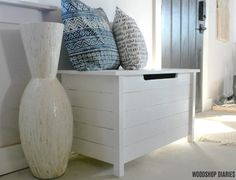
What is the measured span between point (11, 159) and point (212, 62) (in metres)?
2.46

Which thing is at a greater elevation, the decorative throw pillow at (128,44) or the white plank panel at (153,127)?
the decorative throw pillow at (128,44)

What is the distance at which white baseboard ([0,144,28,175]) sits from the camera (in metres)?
1.28

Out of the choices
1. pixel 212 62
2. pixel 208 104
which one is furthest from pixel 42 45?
pixel 212 62

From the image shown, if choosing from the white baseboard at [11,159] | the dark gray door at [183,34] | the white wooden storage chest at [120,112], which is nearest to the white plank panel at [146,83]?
the white wooden storage chest at [120,112]

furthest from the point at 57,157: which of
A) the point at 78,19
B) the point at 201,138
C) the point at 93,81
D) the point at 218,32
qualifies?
the point at 218,32

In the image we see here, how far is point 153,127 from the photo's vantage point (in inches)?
56.5

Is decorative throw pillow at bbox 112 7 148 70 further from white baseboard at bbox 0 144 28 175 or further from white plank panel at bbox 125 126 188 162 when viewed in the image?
white baseboard at bbox 0 144 28 175

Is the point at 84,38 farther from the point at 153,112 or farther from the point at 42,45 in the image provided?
the point at 153,112

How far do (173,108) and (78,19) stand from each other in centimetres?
69

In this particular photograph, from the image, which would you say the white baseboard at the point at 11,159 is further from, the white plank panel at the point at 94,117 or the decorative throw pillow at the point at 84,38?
the decorative throw pillow at the point at 84,38

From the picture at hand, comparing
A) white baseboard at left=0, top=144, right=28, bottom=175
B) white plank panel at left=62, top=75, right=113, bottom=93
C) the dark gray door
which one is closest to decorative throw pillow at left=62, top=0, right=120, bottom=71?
white plank panel at left=62, top=75, right=113, bottom=93

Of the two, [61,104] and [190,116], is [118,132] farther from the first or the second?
[190,116]

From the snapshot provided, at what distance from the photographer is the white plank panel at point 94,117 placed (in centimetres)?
125

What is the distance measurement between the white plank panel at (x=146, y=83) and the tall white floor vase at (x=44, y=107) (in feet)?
0.91
